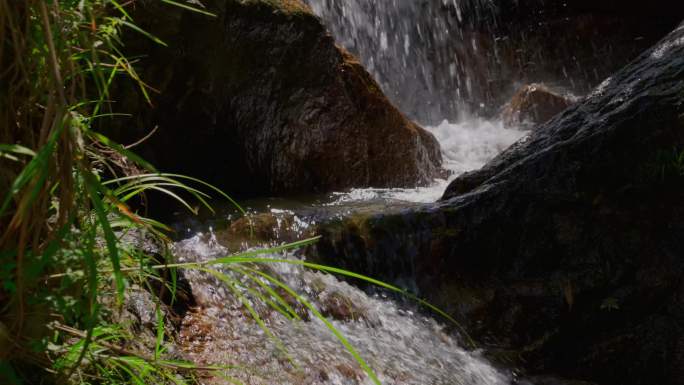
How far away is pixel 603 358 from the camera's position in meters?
2.96

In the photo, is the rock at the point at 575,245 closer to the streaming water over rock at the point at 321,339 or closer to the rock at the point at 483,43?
the streaming water over rock at the point at 321,339

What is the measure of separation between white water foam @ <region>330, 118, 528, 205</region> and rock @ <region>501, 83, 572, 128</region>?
0.28m

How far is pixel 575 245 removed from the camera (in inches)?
130

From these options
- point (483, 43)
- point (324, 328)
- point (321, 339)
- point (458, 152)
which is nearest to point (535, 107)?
point (458, 152)

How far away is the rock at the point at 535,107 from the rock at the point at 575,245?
226 inches

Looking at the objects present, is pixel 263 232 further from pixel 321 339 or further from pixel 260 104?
pixel 260 104

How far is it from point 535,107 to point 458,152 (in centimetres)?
224

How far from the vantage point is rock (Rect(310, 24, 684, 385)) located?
118 inches

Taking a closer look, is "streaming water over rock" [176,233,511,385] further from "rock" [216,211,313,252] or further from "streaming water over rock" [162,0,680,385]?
"rock" [216,211,313,252]

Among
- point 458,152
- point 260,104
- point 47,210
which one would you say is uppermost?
point 260,104

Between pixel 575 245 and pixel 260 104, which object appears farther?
pixel 260 104

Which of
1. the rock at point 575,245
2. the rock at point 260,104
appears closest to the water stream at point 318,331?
the rock at point 575,245

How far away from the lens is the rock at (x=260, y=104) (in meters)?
4.76

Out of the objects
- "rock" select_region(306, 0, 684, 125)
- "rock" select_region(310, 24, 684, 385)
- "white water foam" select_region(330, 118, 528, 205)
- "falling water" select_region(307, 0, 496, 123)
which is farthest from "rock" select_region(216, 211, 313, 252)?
"falling water" select_region(307, 0, 496, 123)
